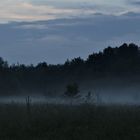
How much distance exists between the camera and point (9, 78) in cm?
6512

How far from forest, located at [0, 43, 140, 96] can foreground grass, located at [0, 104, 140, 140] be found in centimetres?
3881

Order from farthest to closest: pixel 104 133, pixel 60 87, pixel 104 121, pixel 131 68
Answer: pixel 131 68 → pixel 60 87 → pixel 104 121 → pixel 104 133

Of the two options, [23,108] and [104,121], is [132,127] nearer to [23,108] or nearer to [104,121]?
[104,121]

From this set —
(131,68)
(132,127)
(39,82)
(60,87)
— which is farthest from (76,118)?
(131,68)

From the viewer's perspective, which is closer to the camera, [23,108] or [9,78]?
[23,108]

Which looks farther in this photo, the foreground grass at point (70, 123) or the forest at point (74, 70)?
the forest at point (74, 70)

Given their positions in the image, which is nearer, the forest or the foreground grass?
the foreground grass

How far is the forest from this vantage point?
219 ft

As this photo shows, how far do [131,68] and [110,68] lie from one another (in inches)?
102

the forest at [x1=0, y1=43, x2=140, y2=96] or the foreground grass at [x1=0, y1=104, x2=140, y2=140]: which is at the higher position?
the forest at [x1=0, y1=43, x2=140, y2=96]

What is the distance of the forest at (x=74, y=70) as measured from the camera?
66625 mm

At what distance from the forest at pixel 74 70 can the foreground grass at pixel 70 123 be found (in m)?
38.8

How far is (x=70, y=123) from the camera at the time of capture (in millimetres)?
20781

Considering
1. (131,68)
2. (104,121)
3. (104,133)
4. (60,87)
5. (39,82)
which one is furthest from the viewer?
(131,68)
